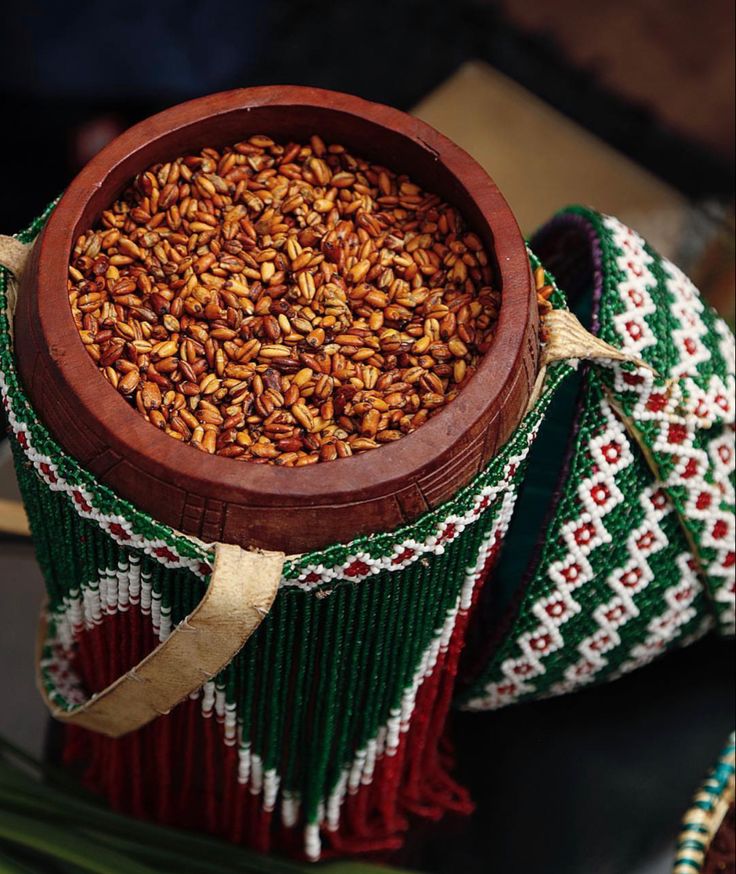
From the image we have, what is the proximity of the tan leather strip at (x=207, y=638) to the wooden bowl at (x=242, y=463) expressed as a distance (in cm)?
2

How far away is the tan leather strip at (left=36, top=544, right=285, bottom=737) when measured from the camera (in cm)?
72

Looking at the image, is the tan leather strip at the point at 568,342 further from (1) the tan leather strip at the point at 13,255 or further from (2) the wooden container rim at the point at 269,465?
(1) the tan leather strip at the point at 13,255

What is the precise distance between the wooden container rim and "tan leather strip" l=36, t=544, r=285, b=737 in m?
0.04

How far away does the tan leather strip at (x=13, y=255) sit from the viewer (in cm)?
83

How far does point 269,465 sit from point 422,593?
6.7 inches

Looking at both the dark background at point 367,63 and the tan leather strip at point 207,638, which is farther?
the dark background at point 367,63

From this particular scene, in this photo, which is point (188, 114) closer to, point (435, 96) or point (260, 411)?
point (260, 411)

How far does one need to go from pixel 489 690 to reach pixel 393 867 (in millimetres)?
176

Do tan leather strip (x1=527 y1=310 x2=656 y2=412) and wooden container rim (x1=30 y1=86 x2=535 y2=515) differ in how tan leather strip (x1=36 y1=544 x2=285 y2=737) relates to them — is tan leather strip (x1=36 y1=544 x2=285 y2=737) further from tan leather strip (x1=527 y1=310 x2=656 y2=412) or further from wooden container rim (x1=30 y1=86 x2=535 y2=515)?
tan leather strip (x1=527 y1=310 x2=656 y2=412)

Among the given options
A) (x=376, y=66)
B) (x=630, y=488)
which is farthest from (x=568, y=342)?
(x=376, y=66)

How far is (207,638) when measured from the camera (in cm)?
74

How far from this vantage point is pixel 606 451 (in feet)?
2.95

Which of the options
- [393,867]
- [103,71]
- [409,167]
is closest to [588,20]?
[103,71]

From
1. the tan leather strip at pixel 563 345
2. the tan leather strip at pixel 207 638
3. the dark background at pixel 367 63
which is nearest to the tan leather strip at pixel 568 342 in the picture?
the tan leather strip at pixel 563 345
